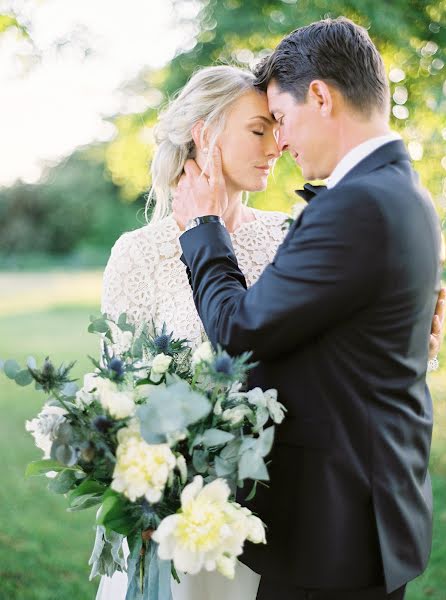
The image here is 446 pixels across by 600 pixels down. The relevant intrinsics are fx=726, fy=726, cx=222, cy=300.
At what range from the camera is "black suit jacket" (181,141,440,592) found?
155cm

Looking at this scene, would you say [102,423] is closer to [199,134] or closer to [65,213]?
[199,134]

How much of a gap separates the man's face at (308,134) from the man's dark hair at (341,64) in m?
0.04

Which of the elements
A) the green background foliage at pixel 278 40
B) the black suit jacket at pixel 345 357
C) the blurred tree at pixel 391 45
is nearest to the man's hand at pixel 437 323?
the black suit jacket at pixel 345 357

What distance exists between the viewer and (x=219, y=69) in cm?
243

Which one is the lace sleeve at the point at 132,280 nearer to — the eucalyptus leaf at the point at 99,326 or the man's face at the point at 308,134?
the eucalyptus leaf at the point at 99,326

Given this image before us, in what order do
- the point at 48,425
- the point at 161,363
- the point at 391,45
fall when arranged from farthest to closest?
the point at 391,45
the point at 161,363
the point at 48,425

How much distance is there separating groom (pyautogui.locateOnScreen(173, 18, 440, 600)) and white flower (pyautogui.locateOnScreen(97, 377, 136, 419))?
0.26 m

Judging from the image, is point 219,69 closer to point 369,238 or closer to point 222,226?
point 222,226

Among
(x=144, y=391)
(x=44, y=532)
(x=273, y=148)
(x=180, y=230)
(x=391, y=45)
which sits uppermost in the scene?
(x=391, y=45)

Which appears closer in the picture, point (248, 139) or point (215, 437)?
point (215, 437)

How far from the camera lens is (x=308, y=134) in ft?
6.05

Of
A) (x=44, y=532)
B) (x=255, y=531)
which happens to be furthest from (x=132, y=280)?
(x=44, y=532)

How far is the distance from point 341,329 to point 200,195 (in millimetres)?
662

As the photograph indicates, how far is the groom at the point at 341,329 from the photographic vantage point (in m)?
1.56
